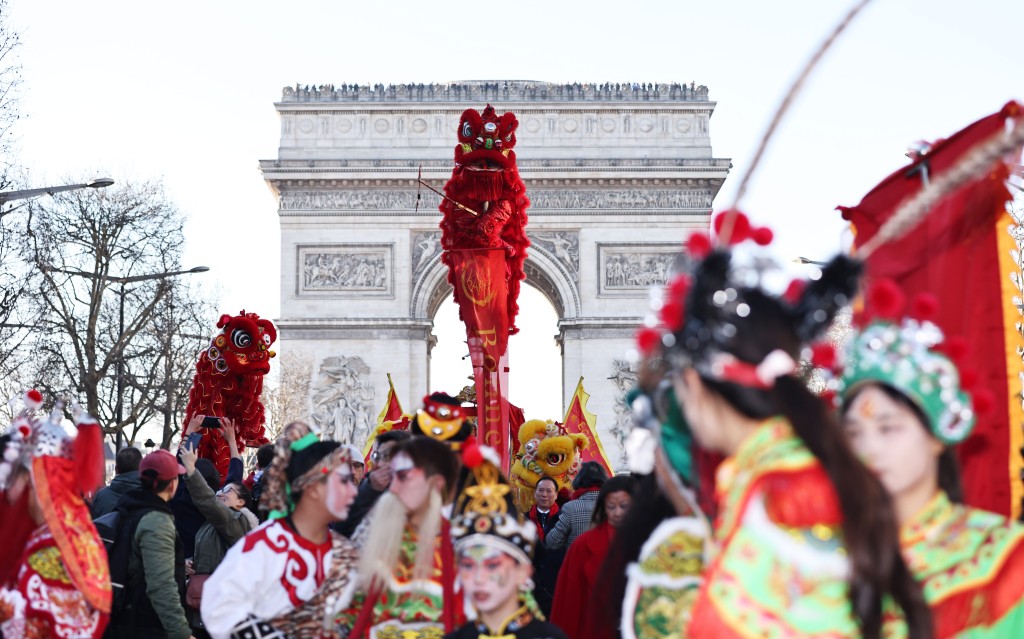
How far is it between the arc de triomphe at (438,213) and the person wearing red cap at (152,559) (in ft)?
98.0

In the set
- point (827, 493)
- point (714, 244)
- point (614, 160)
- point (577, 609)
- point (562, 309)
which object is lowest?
point (577, 609)

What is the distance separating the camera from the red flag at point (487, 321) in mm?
8688

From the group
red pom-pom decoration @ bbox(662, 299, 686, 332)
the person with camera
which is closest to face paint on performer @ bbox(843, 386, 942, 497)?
red pom-pom decoration @ bbox(662, 299, 686, 332)

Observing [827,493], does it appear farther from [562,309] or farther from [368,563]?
[562,309]

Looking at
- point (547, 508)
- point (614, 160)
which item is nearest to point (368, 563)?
point (547, 508)

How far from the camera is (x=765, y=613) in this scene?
2.11m

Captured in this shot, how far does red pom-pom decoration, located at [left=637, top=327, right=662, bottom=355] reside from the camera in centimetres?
239

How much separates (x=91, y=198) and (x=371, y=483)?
879 inches

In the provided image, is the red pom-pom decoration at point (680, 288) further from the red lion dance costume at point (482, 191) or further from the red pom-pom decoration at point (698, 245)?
the red lion dance costume at point (482, 191)

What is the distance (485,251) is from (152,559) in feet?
11.6

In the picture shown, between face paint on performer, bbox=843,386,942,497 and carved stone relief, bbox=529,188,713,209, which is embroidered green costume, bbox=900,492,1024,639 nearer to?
face paint on performer, bbox=843,386,942,497

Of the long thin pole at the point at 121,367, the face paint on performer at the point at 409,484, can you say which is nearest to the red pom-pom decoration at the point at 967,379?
the face paint on performer at the point at 409,484

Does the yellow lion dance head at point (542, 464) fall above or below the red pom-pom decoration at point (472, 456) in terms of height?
above

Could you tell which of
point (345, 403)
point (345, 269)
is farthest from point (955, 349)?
point (345, 269)
